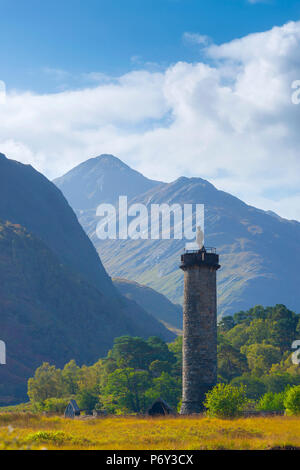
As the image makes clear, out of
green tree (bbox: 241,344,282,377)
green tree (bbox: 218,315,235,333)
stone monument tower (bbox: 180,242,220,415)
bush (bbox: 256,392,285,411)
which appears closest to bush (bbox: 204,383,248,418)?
stone monument tower (bbox: 180,242,220,415)

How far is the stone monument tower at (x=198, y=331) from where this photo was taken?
152ft

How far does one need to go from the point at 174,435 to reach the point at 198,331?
1478cm

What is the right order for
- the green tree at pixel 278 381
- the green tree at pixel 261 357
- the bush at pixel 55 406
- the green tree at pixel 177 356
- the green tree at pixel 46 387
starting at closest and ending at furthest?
the bush at pixel 55 406, the green tree at pixel 278 381, the green tree at pixel 177 356, the green tree at pixel 46 387, the green tree at pixel 261 357

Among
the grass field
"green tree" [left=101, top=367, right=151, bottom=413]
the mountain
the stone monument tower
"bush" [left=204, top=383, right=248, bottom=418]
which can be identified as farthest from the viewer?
the mountain

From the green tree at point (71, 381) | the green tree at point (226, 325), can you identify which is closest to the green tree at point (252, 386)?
the green tree at point (71, 381)

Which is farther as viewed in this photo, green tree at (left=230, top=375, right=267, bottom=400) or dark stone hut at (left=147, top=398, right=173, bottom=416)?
green tree at (left=230, top=375, right=267, bottom=400)

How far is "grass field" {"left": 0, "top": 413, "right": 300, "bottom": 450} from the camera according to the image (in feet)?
93.7

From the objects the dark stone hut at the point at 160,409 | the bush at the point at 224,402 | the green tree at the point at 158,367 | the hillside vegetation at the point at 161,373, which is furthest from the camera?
the green tree at the point at 158,367

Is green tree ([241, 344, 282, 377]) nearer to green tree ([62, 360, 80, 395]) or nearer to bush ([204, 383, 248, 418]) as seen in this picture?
green tree ([62, 360, 80, 395])

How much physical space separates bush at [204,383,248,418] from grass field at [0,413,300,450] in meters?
1.24

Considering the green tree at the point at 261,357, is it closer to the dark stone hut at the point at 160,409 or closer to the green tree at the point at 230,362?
the green tree at the point at 230,362

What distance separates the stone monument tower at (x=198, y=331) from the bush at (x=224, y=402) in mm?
2367

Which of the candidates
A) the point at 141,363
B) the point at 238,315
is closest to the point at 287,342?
the point at 238,315
